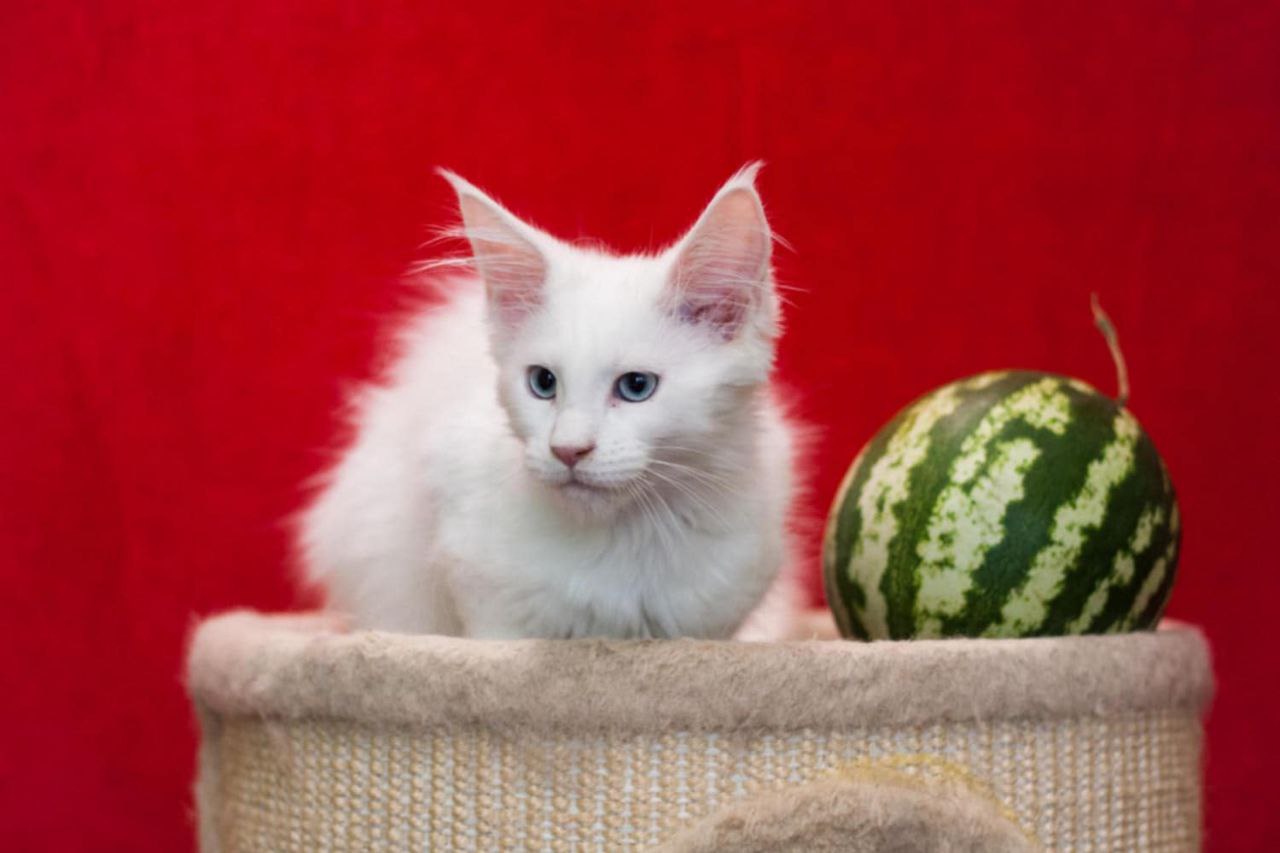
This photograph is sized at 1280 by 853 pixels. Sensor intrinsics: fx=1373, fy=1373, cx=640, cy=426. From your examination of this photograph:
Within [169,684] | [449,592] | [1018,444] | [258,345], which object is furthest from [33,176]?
[1018,444]

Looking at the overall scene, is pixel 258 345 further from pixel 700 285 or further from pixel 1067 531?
pixel 1067 531

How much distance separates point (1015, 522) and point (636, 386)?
440 millimetres

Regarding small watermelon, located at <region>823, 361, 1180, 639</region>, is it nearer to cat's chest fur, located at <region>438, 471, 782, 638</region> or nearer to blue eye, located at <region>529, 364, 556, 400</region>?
cat's chest fur, located at <region>438, 471, 782, 638</region>

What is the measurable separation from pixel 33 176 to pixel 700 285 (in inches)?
48.2

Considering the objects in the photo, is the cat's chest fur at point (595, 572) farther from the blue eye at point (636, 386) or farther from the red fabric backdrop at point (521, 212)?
the red fabric backdrop at point (521, 212)

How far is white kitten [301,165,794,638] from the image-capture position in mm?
1118

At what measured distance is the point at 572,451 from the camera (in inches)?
42.2

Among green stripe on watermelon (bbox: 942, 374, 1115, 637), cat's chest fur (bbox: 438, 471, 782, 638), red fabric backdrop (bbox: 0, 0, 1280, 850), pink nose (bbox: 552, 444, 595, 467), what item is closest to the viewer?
pink nose (bbox: 552, 444, 595, 467)

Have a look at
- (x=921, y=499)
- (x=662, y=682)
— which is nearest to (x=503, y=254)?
(x=662, y=682)

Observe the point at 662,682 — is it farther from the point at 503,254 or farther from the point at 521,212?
the point at 521,212

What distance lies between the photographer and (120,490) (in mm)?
1975

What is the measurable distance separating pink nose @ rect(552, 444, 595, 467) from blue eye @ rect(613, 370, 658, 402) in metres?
0.07

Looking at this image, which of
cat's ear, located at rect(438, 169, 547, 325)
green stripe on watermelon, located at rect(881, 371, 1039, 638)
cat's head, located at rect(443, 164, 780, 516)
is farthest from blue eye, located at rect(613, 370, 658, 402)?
green stripe on watermelon, located at rect(881, 371, 1039, 638)

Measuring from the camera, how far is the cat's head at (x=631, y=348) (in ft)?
3.61
